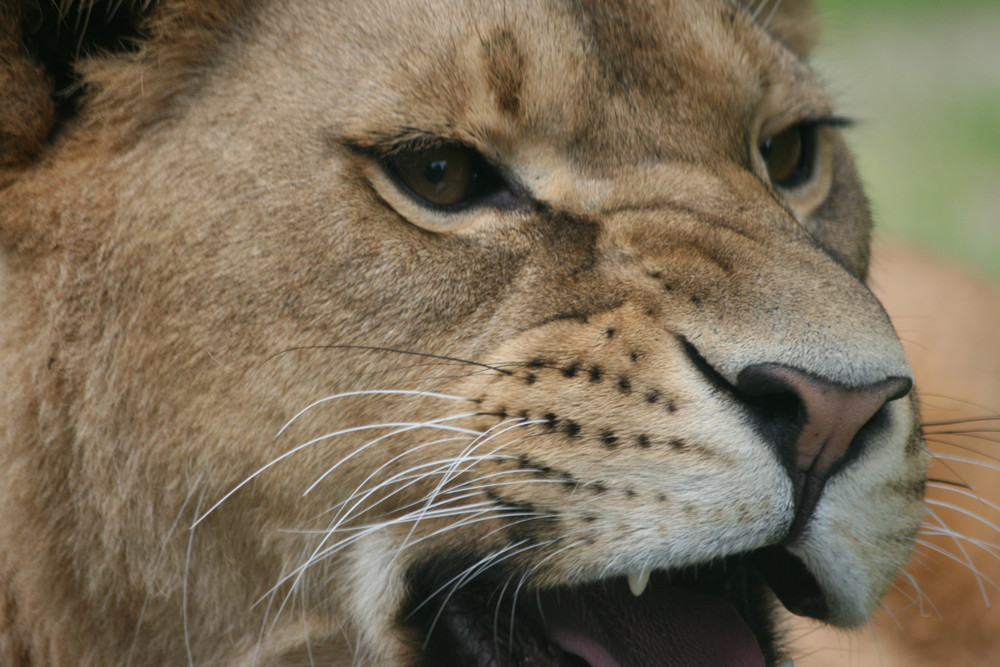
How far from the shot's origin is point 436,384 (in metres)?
2.60

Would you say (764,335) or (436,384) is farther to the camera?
(436,384)

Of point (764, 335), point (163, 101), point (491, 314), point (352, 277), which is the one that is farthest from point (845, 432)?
point (163, 101)

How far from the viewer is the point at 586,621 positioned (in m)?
2.71

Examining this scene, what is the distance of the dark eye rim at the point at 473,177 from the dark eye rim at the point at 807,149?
909 mm

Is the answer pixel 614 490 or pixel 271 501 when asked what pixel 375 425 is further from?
pixel 614 490

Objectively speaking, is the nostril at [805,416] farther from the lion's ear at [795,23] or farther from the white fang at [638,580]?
the lion's ear at [795,23]

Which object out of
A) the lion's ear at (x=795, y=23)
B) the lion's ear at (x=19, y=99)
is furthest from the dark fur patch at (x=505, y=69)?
the lion's ear at (x=795, y=23)

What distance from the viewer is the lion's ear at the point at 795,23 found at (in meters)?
4.01

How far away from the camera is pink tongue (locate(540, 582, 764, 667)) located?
2.67 metres

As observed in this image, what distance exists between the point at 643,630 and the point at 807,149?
4.62ft

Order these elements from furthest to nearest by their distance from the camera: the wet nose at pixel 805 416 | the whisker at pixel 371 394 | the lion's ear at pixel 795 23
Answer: the lion's ear at pixel 795 23 < the whisker at pixel 371 394 < the wet nose at pixel 805 416

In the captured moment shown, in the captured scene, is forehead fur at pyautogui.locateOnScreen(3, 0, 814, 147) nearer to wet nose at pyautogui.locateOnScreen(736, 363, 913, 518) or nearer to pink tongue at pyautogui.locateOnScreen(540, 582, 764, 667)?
wet nose at pyautogui.locateOnScreen(736, 363, 913, 518)

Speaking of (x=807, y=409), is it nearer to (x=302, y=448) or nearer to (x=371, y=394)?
(x=371, y=394)

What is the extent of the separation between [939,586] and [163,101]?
3.13 m
